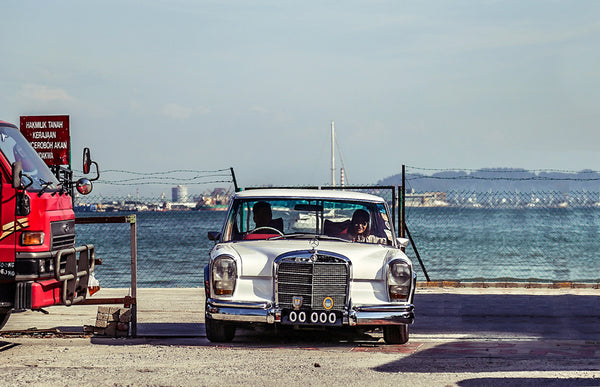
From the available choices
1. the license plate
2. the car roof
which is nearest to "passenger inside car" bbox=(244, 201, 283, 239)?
the car roof

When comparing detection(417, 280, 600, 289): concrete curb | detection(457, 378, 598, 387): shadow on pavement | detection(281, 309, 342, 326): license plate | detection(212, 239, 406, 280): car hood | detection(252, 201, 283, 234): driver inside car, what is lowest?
detection(417, 280, 600, 289): concrete curb

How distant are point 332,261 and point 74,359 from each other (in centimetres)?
302

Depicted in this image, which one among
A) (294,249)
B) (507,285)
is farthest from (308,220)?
(507,285)

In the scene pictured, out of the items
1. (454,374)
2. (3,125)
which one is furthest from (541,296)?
(3,125)

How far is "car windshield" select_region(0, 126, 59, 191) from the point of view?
1071 centimetres

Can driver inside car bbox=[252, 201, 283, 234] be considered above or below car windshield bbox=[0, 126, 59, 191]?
below

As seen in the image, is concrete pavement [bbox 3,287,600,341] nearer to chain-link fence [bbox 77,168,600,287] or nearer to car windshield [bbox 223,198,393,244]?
car windshield [bbox 223,198,393,244]

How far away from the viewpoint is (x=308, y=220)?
1212cm

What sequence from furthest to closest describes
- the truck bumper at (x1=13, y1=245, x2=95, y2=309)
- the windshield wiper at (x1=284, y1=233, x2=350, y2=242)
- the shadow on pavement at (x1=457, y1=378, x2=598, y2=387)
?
the windshield wiper at (x1=284, y1=233, x2=350, y2=242)
the truck bumper at (x1=13, y1=245, x2=95, y2=309)
the shadow on pavement at (x1=457, y1=378, x2=598, y2=387)

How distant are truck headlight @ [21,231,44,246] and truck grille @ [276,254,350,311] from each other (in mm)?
2621

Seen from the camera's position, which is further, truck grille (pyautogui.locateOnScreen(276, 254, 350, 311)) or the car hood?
the car hood

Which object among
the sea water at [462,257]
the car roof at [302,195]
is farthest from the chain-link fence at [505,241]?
the car roof at [302,195]

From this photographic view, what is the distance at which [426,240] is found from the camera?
6719cm

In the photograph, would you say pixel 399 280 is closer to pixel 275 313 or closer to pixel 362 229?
pixel 362 229
